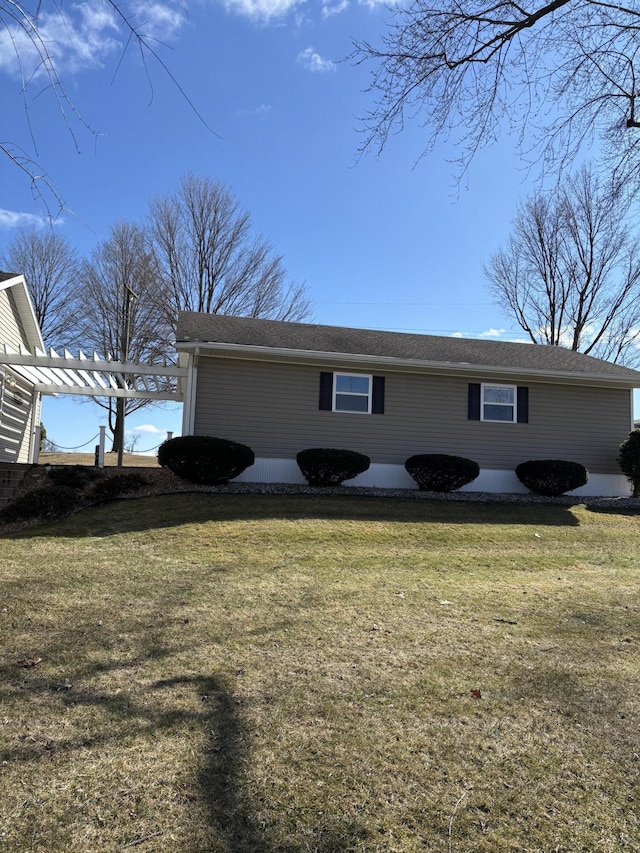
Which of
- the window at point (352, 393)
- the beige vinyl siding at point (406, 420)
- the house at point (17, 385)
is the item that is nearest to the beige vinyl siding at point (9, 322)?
the house at point (17, 385)

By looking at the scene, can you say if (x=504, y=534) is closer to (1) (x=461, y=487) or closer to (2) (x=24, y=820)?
(1) (x=461, y=487)

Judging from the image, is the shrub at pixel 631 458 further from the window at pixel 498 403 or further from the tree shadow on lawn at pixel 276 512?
the tree shadow on lawn at pixel 276 512

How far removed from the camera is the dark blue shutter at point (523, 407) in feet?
48.0

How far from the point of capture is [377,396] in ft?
45.8

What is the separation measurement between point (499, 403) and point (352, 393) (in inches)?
154

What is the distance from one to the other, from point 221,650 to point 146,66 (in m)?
3.81

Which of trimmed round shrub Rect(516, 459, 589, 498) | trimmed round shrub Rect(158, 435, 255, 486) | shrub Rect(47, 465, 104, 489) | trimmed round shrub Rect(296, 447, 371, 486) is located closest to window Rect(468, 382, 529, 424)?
trimmed round shrub Rect(516, 459, 589, 498)

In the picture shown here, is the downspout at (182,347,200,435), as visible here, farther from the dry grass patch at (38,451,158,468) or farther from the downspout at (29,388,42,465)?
the dry grass patch at (38,451,158,468)

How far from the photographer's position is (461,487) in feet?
45.3

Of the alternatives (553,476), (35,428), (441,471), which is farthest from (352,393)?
(35,428)

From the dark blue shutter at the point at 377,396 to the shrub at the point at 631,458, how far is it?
6274mm

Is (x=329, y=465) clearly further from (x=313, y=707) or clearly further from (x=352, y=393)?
(x=313, y=707)

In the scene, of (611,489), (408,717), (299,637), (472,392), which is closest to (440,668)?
(408,717)

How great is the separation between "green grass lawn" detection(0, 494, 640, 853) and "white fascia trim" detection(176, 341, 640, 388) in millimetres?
6304
